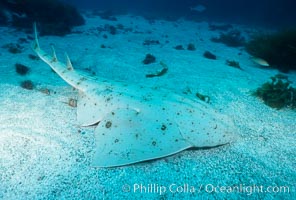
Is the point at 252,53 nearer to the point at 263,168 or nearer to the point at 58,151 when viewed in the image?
the point at 263,168

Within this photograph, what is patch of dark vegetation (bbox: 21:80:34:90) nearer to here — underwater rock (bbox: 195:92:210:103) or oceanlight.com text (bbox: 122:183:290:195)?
oceanlight.com text (bbox: 122:183:290:195)

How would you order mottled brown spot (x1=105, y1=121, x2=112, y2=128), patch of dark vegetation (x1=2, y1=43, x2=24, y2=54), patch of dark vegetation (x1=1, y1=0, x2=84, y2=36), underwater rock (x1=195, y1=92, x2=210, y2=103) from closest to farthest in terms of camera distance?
mottled brown spot (x1=105, y1=121, x2=112, y2=128), underwater rock (x1=195, y1=92, x2=210, y2=103), patch of dark vegetation (x1=2, y1=43, x2=24, y2=54), patch of dark vegetation (x1=1, y1=0, x2=84, y2=36)

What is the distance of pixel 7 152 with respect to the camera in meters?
3.55

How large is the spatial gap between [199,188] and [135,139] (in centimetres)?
113

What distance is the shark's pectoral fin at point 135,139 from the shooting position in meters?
3.11

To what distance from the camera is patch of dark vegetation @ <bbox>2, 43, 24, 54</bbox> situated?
29.3 feet

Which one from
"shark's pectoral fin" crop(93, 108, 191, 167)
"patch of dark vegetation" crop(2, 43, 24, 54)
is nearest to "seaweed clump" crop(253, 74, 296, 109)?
"shark's pectoral fin" crop(93, 108, 191, 167)

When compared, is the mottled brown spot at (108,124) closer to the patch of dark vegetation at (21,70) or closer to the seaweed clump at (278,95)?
the seaweed clump at (278,95)

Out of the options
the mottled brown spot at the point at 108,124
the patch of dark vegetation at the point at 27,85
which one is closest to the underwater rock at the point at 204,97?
the mottled brown spot at the point at 108,124

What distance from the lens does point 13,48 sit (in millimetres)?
9086

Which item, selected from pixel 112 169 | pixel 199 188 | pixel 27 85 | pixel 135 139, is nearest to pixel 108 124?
pixel 135 139

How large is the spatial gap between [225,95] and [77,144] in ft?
13.4

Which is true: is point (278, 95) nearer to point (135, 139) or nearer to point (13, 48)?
point (135, 139)

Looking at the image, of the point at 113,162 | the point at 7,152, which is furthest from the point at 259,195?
the point at 7,152
